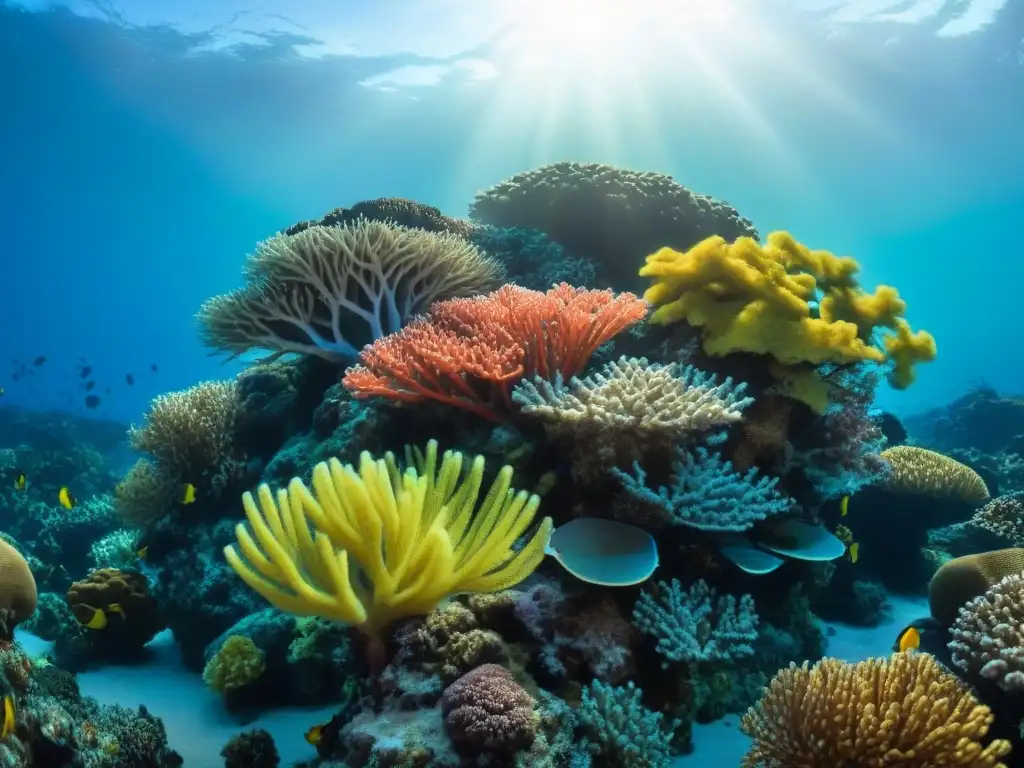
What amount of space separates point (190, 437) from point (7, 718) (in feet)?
13.4

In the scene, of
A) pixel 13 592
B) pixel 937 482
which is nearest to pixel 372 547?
pixel 13 592

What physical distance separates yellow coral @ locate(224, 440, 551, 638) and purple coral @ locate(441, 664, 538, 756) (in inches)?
18.5

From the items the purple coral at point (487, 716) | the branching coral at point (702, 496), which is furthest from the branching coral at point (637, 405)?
the purple coral at point (487, 716)

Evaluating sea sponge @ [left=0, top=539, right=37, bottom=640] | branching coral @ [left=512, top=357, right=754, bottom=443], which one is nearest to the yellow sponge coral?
branching coral @ [left=512, top=357, right=754, bottom=443]

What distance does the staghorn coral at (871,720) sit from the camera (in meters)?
2.48

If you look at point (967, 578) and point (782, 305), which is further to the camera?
point (782, 305)

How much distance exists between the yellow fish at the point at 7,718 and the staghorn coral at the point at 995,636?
4.67 meters

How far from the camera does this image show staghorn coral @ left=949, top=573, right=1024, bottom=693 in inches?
118

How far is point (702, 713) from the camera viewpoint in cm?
384

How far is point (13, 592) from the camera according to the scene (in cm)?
352

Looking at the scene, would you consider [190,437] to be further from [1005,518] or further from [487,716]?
[1005,518]

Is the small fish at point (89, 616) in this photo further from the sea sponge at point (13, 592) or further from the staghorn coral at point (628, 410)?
the staghorn coral at point (628, 410)

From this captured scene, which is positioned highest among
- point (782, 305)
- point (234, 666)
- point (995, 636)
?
point (782, 305)

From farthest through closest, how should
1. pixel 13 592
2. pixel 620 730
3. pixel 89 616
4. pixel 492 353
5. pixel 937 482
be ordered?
pixel 937 482, pixel 89 616, pixel 492 353, pixel 13 592, pixel 620 730
